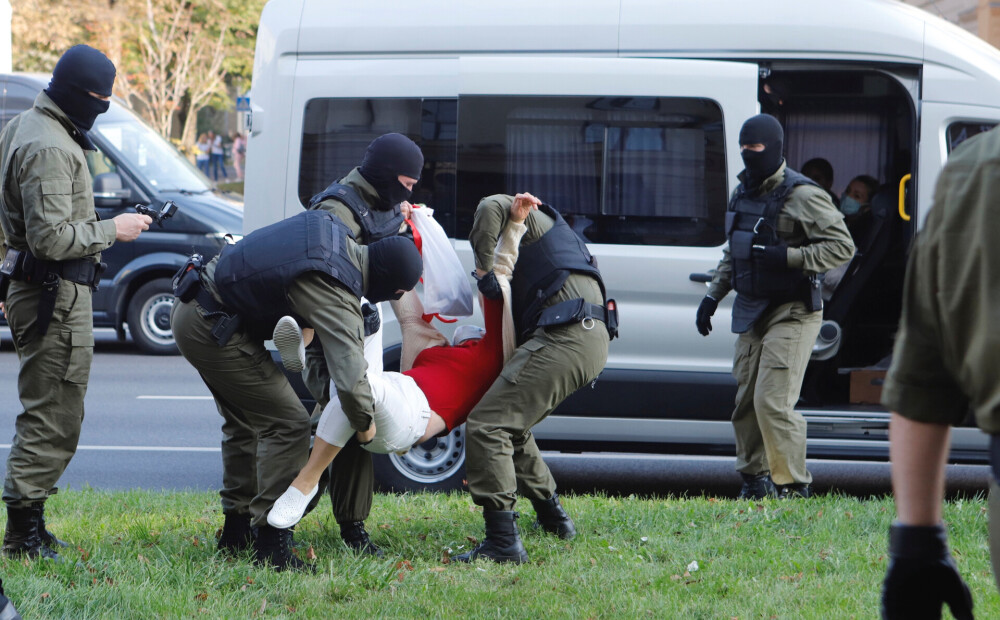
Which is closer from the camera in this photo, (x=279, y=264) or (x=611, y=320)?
(x=279, y=264)

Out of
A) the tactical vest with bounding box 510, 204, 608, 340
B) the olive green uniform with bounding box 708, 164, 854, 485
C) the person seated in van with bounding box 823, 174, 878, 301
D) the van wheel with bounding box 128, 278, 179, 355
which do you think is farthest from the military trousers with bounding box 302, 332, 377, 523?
the van wheel with bounding box 128, 278, 179, 355

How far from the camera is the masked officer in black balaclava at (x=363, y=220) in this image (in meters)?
4.38

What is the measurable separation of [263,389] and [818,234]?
2.84 meters

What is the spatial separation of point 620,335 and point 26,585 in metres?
3.11

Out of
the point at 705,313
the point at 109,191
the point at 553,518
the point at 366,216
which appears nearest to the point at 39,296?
the point at 366,216

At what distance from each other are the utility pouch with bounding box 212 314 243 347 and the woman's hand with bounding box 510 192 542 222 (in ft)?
3.81

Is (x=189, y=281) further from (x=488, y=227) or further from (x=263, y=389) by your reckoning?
(x=488, y=227)

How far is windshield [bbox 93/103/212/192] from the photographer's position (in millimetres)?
10797

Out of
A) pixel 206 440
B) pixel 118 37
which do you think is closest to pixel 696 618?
pixel 206 440

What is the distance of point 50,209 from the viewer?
434 centimetres

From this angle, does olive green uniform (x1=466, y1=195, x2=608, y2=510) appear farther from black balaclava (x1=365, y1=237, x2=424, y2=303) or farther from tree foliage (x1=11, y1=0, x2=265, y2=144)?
tree foliage (x1=11, y1=0, x2=265, y2=144)

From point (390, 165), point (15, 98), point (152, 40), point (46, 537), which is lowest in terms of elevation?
point (46, 537)

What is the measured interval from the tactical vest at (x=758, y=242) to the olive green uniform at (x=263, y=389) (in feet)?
7.18

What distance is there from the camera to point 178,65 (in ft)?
87.5
